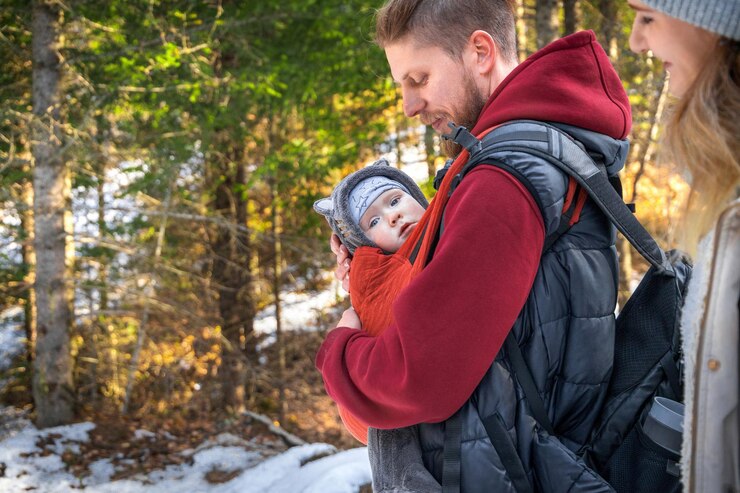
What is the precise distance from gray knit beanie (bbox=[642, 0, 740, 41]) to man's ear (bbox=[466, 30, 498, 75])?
601 millimetres

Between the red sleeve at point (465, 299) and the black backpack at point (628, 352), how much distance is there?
9 centimetres

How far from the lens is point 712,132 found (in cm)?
114

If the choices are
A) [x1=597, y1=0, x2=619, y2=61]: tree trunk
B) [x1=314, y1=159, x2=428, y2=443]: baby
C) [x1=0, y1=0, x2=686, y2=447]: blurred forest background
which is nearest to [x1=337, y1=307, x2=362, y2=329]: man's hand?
[x1=314, y1=159, x2=428, y2=443]: baby

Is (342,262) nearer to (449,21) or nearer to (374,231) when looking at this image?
(374,231)

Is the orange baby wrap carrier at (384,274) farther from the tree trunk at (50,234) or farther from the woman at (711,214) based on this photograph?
the tree trunk at (50,234)

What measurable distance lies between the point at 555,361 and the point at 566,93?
633 mm

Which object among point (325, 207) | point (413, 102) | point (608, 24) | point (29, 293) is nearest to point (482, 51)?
point (413, 102)

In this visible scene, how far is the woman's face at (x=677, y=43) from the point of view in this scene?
1.19 m

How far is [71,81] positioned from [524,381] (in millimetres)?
8219

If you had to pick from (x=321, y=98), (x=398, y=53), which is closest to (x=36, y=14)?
(x=321, y=98)

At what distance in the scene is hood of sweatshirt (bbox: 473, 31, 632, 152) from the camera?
1.52 m

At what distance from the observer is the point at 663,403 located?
1.46 meters

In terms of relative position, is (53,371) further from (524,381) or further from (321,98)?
(524,381)

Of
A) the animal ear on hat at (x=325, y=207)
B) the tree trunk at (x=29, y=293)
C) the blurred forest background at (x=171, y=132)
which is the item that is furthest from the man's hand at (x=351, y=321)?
the tree trunk at (x=29, y=293)
